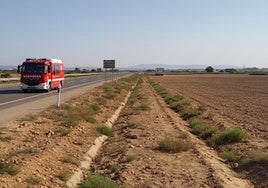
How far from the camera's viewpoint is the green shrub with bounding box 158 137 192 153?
1173 cm

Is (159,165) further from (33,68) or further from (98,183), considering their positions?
(33,68)

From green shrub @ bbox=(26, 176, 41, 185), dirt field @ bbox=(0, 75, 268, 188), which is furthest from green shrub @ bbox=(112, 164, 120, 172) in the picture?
green shrub @ bbox=(26, 176, 41, 185)

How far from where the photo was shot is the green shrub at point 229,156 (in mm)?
11117

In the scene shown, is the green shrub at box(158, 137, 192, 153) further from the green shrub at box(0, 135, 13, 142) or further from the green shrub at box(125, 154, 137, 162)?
the green shrub at box(0, 135, 13, 142)

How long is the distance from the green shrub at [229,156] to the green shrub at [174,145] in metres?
0.95

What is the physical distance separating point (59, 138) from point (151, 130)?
3.74 meters

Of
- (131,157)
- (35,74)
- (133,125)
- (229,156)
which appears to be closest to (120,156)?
(131,157)

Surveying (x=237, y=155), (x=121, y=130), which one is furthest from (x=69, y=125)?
(x=237, y=155)

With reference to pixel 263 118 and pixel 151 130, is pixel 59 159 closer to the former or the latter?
pixel 151 130

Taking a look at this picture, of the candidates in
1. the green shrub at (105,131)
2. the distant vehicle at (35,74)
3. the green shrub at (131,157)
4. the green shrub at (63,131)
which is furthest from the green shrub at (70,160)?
the distant vehicle at (35,74)

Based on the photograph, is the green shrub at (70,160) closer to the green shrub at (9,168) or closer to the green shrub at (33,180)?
the green shrub at (9,168)

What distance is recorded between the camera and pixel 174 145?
11844 mm

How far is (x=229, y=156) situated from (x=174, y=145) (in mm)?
1466

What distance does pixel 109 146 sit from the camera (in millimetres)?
13109
